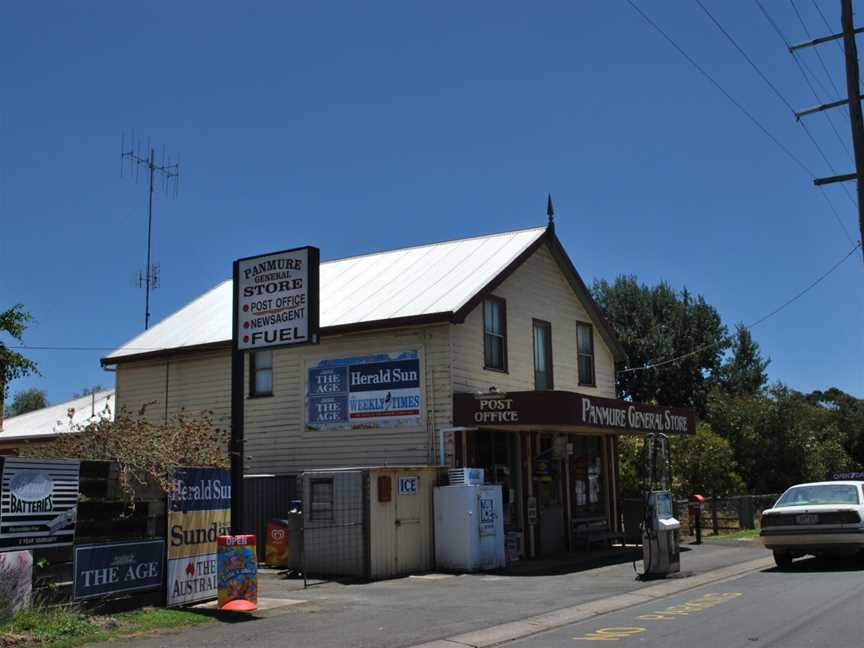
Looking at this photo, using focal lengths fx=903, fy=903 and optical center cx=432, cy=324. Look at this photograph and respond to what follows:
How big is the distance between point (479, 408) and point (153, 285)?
A: 15.8 meters

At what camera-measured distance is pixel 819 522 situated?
635 inches

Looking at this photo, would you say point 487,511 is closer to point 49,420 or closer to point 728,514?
point 728,514

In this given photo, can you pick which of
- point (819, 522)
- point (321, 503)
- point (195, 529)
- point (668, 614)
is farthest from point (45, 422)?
point (668, 614)

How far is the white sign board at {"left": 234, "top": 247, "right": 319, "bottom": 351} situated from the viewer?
1383 cm

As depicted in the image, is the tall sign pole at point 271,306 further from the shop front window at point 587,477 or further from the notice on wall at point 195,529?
the shop front window at point 587,477

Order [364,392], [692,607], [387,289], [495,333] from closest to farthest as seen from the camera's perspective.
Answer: [692,607] < [364,392] < [495,333] < [387,289]

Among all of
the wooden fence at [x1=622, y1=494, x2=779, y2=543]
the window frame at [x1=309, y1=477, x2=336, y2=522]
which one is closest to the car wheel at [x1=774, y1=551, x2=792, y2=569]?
the window frame at [x1=309, y1=477, x2=336, y2=522]

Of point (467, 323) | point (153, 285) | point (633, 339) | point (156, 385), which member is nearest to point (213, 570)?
point (467, 323)

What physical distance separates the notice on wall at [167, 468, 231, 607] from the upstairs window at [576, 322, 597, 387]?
44.1 ft

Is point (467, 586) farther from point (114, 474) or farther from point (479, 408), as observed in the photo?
point (114, 474)

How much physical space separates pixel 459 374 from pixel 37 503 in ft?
34.9

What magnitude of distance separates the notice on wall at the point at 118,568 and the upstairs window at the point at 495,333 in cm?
1036

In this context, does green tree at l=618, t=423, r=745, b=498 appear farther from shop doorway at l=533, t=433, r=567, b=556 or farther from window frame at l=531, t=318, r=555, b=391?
window frame at l=531, t=318, r=555, b=391

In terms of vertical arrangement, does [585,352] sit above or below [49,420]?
above
